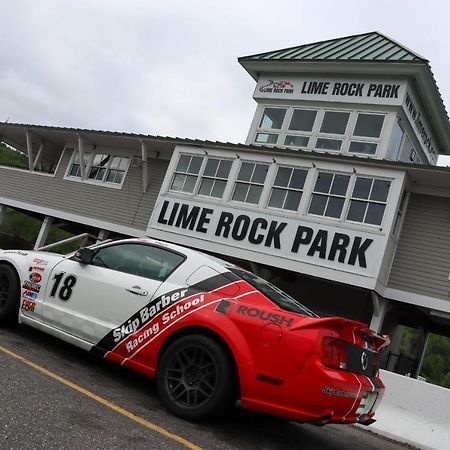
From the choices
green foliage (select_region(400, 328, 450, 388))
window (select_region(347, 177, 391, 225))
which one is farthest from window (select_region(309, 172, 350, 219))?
green foliage (select_region(400, 328, 450, 388))

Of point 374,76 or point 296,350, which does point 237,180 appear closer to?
point 374,76

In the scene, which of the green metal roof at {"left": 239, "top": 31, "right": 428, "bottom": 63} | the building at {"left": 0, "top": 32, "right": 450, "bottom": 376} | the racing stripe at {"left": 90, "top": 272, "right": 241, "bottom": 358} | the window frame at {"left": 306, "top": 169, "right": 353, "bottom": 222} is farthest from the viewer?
the green metal roof at {"left": 239, "top": 31, "right": 428, "bottom": 63}

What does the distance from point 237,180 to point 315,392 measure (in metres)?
10.2

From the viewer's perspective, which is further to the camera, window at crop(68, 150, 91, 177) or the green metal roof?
Answer: window at crop(68, 150, 91, 177)

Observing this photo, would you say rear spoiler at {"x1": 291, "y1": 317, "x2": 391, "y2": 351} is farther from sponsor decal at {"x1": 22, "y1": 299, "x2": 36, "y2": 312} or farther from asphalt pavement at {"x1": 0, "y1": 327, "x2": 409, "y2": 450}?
sponsor decal at {"x1": 22, "y1": 299, "x2": 36, "y2": 312}

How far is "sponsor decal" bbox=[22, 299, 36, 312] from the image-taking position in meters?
5.64

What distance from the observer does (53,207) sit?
1759cm

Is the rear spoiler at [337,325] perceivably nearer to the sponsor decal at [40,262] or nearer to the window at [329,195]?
the sponsor decal at [40,262]

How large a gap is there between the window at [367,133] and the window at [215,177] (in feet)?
12.3

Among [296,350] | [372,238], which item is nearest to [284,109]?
[372,238]

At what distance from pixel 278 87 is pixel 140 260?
493 inches

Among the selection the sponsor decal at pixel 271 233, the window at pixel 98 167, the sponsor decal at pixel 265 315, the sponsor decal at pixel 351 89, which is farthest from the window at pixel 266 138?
the sponsor decal at pixel 265 315

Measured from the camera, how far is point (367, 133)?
577 inches

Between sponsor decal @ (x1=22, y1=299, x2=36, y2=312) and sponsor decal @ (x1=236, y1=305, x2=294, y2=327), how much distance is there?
2.62 meters
